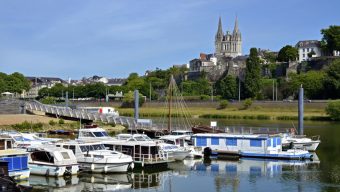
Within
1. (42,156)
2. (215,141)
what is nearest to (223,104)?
(215,141)

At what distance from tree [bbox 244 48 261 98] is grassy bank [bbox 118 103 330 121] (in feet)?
40.1

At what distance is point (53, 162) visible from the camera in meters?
38.6

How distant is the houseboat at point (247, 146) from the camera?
5125 cm

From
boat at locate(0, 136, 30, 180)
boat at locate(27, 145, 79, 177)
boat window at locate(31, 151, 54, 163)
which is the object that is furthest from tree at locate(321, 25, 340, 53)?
boat at locate(0, 136, 30, 180)

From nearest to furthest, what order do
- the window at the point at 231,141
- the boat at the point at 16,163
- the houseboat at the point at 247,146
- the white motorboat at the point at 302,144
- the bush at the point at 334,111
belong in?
the boat at the point at 16,163 < the houseboat at the point at 247,146 < the window at the point at 231,141 < the white motorboat at the point at 302,144 < the bush at the point at 334,111

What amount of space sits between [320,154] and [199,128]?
16438mm

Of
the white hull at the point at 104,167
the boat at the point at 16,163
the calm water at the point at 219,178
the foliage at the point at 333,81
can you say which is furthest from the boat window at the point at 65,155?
the foliage at the point at 333,81

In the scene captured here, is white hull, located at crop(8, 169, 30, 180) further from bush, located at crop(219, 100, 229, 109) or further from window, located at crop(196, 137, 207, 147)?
bush, located at crop(219, 100, 229, 109)

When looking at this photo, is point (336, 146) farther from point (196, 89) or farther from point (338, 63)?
point (196, 89)

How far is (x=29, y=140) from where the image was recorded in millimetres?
50688

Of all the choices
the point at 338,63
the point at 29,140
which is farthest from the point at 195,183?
the point at 338,63

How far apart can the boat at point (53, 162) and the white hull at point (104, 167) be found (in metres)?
1.24

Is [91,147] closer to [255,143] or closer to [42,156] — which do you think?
[42,156]

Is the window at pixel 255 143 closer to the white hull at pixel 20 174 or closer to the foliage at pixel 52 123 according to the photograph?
the white hull at pixel 20 174
